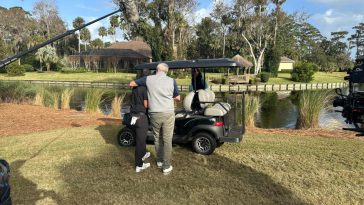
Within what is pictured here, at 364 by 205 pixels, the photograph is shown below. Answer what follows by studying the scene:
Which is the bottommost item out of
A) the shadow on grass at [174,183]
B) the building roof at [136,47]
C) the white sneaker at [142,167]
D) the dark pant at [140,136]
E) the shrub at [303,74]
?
the shadow on grass at [174,183]

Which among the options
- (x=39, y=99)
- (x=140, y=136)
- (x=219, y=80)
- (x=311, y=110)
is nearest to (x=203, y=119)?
(x=140, y=136)

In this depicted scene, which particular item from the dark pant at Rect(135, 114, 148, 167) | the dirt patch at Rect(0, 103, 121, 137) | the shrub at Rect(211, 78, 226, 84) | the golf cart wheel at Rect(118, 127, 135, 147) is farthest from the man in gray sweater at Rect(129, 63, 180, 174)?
the shrub at Rect(211, 78, 226, 84)

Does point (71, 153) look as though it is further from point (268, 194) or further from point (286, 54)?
point (286, 54)

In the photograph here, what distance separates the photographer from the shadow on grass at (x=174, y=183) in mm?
4828

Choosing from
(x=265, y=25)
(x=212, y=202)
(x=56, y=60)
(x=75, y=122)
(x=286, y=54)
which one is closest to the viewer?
(x=212, y=202)

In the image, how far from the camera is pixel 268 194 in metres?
5.00

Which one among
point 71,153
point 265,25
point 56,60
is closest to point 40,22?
point 56,60

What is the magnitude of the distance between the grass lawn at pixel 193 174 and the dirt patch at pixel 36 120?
6.59ft

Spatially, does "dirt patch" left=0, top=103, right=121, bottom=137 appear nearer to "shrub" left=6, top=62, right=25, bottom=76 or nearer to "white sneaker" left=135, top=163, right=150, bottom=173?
"white sneaker" left=135, top=163, right=150, bottom=173

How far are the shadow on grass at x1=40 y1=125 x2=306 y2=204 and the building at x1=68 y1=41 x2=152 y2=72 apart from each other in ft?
178

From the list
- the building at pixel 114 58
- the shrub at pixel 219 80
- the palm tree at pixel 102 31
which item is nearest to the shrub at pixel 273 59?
the shrub at pixel 219 80

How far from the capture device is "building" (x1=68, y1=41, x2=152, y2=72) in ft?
200

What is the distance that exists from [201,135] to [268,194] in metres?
2.28

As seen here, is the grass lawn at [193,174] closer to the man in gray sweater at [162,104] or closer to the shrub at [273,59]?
the man in gray sweater at [162,104]
